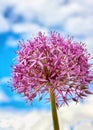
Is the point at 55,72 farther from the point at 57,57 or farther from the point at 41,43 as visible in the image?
the point at 41,43

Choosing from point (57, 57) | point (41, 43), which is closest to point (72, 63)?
point (57, 57)

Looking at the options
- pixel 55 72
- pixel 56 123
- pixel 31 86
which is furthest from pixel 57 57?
pixel 56 123

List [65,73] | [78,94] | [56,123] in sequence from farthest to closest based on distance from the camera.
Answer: [78,94], [65,73], [56,123]

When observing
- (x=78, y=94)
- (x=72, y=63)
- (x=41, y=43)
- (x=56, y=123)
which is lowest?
(x=56, y=123)

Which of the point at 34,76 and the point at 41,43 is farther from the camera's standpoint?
the point at 41,43

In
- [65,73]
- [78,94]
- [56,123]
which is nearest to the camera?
[56,123]

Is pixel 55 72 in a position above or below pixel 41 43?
below
